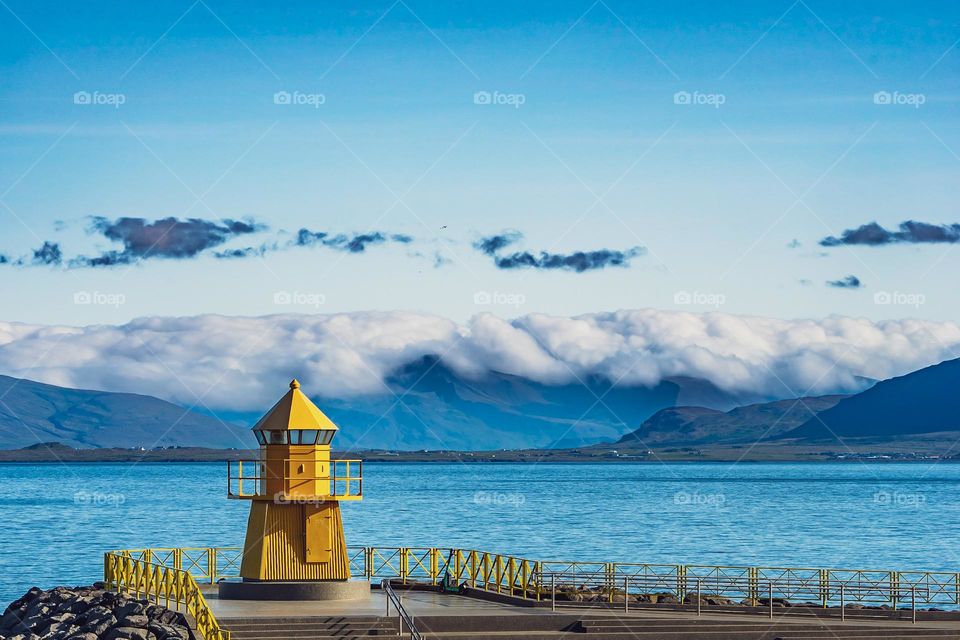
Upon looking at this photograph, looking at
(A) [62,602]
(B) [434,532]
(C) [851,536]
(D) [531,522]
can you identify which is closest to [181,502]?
(D) [531,522]

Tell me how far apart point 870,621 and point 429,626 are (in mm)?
10010

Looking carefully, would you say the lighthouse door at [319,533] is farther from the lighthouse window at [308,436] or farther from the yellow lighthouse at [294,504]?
the lighthouse window at [308,436]

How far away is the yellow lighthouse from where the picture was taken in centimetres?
3444

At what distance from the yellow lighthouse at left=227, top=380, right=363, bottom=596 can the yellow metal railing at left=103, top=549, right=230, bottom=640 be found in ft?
6.63

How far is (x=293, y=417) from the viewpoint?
114ft

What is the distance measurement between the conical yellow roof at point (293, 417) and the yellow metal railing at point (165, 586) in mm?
4028

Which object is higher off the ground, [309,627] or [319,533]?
[319,533]

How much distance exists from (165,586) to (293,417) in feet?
16.1

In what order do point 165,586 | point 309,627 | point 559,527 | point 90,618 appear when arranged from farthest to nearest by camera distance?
point 559,527, point 165,586, point 90,618, point 309,627

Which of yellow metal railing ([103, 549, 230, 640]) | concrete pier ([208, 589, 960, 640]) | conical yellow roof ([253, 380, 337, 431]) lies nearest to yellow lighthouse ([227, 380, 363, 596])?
conical yellow roof ([253, 380, 337, 431])

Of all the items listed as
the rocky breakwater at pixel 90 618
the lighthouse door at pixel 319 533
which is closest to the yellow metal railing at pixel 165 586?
the rocky breakwater at pixel 90 618

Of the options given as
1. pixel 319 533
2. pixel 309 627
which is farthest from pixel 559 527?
pixel 309 627

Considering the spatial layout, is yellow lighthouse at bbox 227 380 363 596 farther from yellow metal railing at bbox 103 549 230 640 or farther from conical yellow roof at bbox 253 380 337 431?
yellow metal railing at bbox 103 549 230 640

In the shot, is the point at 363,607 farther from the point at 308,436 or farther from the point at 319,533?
the point at 308,436
